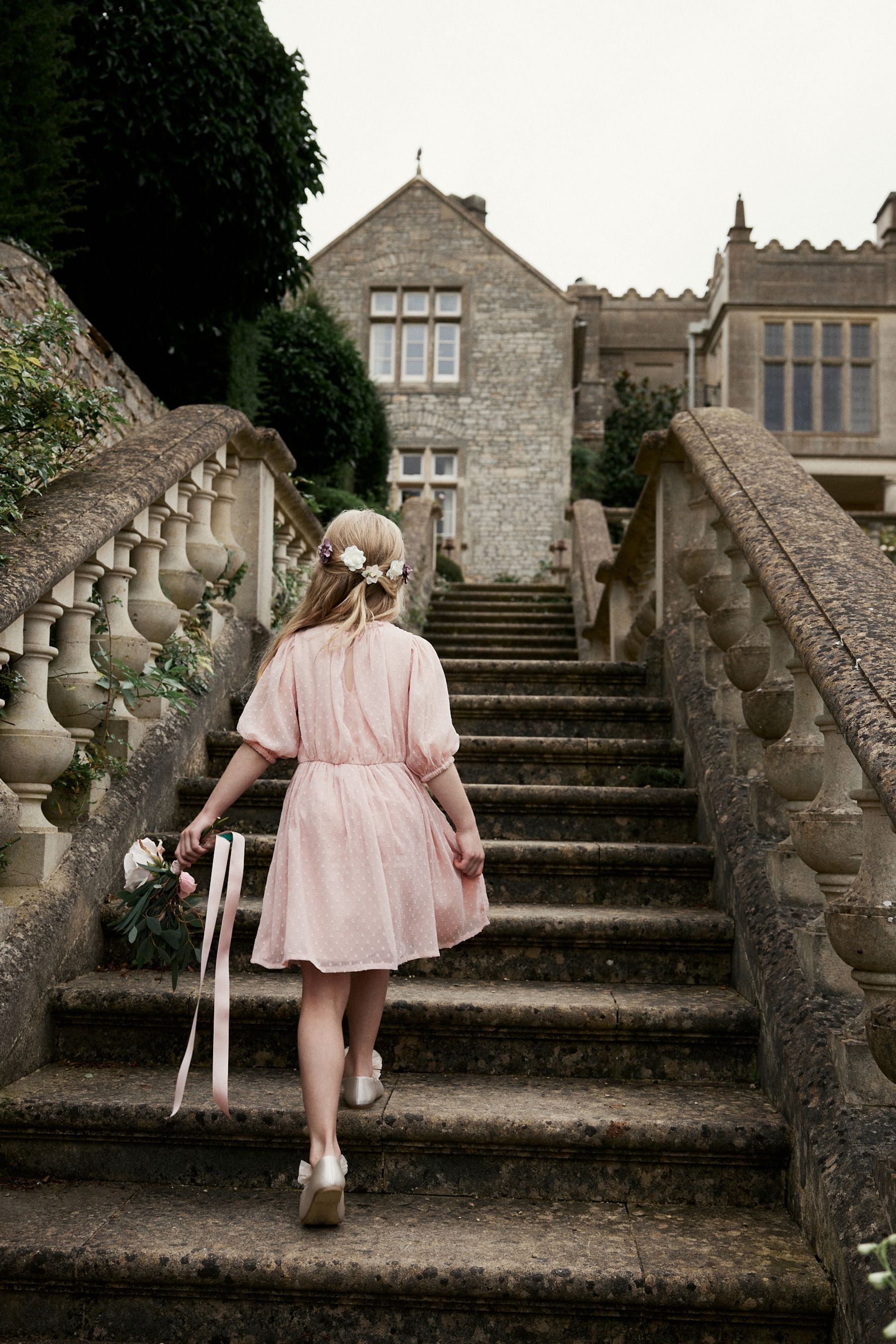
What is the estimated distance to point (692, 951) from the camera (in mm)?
2906

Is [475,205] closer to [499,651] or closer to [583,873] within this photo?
[499,651]

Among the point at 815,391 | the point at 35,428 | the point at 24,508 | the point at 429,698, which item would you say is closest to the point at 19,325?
the point at 35,428

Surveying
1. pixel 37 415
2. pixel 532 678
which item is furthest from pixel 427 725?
pixel 532 678

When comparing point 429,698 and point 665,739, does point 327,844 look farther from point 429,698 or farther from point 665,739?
point 665,739

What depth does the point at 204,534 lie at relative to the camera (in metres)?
3.98

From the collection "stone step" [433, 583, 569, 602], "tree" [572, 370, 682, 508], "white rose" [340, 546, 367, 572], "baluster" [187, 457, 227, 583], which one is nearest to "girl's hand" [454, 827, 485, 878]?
"white rose" [340, 546, 367, 572]

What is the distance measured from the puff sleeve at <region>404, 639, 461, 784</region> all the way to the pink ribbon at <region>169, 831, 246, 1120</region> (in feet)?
1.35

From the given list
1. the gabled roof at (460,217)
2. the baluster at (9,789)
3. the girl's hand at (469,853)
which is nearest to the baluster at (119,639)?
the baluster at (9,789)

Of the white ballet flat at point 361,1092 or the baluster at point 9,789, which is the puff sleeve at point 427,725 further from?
the baluster at point 9,789

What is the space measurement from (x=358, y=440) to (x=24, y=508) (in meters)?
10.3

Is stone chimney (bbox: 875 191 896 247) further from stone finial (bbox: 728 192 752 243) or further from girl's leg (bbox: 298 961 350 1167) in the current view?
girl's leg (bbox: 298 961 350 1167)

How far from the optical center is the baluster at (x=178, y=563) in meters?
3.67

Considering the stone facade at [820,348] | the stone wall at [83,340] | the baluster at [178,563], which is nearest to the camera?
the baluster at [178,563]

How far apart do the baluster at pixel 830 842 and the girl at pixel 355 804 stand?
68 centimetres
